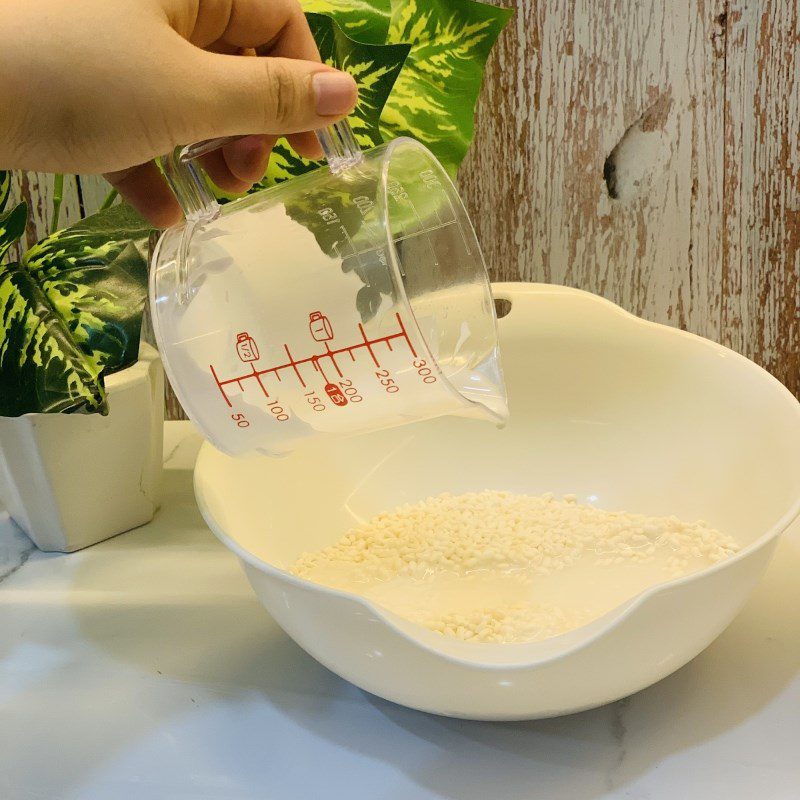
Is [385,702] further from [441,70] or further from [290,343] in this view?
[441,70]

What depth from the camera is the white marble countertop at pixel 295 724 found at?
528 millimetres

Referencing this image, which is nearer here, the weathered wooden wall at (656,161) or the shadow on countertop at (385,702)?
the shadow on countertop at (385,702)

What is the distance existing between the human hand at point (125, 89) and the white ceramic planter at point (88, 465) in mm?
314

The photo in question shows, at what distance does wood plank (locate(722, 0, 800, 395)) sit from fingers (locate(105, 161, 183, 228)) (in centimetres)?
53

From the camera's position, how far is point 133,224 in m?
0.73

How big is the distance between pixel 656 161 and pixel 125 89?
60 centimetres

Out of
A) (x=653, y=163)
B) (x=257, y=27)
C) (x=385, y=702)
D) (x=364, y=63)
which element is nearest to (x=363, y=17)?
(x=364, y=63)

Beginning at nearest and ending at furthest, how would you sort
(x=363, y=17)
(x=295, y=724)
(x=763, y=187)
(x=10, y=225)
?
(x=295, y=724) < (x=10, y=225) < (x=363, y=17) < (x=763, y=187)

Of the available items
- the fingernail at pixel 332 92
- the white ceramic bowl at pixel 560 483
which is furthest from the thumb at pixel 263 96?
the white ceramic bowl at pixel 560 483

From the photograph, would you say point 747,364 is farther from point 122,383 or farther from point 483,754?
point 122,383

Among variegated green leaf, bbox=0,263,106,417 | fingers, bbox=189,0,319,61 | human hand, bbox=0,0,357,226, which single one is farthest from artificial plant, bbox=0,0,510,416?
human hand, bbox=0,0,357,226

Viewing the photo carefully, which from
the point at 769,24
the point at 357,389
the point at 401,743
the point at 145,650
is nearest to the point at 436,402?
the point at 357,389

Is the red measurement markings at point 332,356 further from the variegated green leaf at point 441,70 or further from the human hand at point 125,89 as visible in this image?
the variegated green leaf at point 441,70

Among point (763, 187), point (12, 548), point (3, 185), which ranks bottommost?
point (12, 548)
